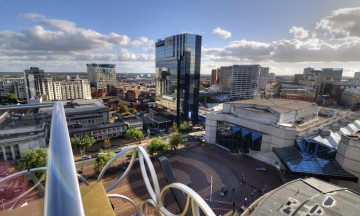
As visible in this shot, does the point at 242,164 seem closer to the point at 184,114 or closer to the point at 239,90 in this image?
the point at 184,114

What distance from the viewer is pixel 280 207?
660 inches

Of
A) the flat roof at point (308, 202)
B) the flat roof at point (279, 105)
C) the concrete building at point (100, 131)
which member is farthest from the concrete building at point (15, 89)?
the flat roof at point (308, 202)

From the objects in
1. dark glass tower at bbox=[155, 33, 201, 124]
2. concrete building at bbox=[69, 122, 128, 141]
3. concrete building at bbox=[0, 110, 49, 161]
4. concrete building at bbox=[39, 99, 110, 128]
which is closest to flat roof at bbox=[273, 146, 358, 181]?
dark glass tower at bbox=[155, 33, 201, 124]

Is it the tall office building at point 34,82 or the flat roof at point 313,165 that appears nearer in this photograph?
the flat roof at point 313,165

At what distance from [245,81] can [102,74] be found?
118 m

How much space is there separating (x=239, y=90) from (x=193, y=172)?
106 metres

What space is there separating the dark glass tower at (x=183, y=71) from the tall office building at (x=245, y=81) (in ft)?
227

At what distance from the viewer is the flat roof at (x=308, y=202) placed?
53.0 ft

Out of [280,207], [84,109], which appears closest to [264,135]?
[280,207]

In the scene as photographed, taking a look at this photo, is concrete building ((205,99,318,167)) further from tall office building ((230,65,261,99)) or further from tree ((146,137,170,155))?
tall office building ((230,65,261,99))

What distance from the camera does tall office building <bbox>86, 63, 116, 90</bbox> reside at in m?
157

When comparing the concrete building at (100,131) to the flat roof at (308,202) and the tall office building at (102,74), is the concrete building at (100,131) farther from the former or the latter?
the tall office building at (102,74)

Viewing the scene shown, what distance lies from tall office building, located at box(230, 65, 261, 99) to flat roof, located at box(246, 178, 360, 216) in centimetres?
11371

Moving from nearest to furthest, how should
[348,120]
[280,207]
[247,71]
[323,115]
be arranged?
[280,207], [348,120], [323,115], [247,71]
